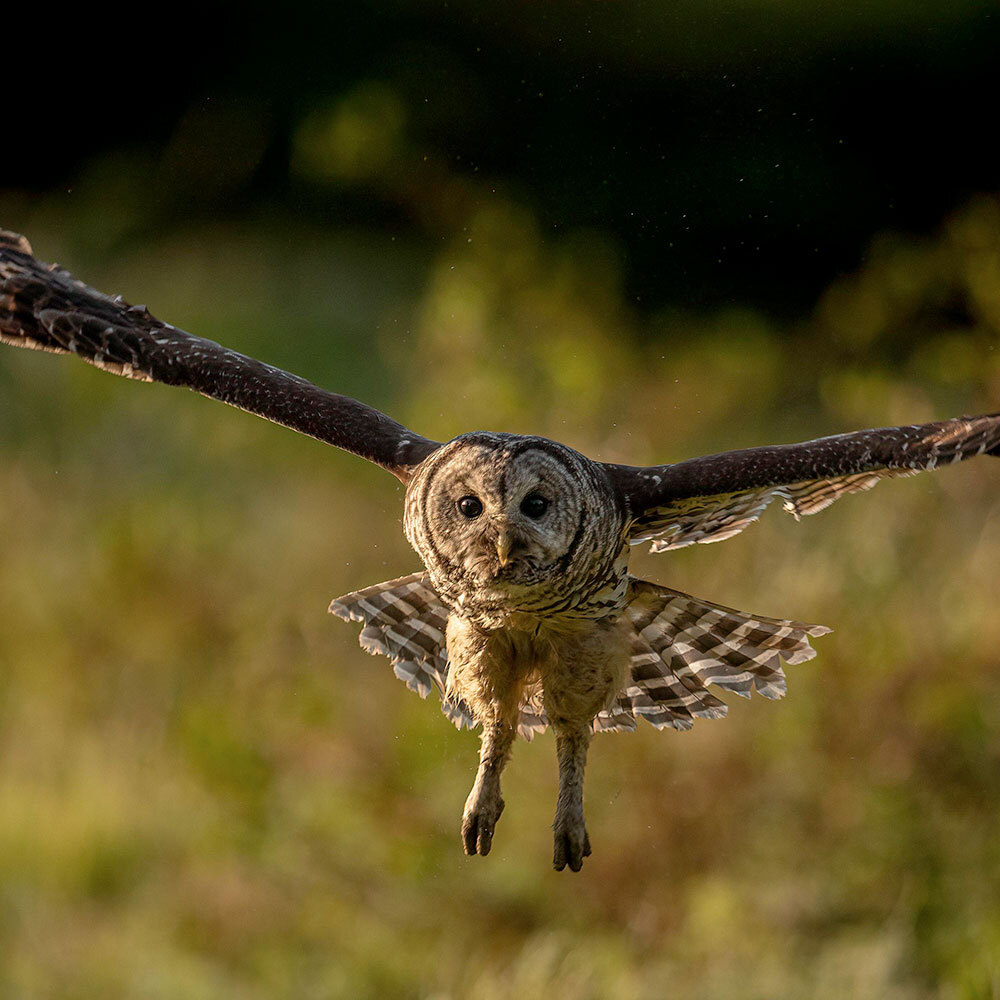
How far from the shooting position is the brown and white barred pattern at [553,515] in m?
2.82

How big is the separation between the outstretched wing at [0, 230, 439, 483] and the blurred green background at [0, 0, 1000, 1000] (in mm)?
2178

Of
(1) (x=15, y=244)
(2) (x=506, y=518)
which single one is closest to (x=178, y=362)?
(1) (x=15, y=244)

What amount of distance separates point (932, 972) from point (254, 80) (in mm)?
10415

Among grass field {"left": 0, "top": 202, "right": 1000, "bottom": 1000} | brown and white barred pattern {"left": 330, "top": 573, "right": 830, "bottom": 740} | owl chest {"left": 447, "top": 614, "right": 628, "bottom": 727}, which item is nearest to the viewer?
owl chest {"left": 447, "top": 614, "right": 628, "bottom": 727}

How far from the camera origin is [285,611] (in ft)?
20.9

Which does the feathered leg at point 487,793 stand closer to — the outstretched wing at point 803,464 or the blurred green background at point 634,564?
the outstretched wing at point 803,464

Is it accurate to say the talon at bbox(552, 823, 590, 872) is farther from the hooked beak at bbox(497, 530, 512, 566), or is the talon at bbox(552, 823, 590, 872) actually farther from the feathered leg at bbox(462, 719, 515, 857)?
the hooked beak at bbox(497, 530, 512, 566)

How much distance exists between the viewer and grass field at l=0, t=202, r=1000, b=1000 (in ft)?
16.9

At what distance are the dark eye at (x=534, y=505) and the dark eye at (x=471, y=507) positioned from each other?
88mm

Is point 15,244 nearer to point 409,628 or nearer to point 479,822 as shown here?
point 409,628

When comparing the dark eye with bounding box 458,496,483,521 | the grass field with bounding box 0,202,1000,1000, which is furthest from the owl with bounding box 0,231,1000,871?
the grass field with bounding box 0,202,1000,1000

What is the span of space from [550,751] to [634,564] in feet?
2.80

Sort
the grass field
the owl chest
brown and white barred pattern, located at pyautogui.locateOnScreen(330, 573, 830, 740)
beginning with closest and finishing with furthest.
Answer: the owl chest, brown and white barred pattern, located at pyautogui.locateOnScreen(330, 573, 830, 740), the grass field

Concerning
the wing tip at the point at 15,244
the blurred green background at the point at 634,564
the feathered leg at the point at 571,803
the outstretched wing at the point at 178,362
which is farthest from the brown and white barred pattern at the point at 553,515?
the blurred green background at the point at 634,564
